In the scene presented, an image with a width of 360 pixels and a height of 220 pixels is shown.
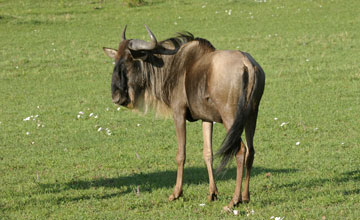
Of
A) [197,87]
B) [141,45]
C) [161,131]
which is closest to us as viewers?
[197,87]

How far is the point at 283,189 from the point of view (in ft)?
24.8

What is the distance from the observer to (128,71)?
7.76 meters

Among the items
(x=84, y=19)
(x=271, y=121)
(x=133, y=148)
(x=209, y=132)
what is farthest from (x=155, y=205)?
(x=84, y=19)

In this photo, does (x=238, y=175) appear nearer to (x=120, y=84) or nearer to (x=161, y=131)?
(x=120, y=84)

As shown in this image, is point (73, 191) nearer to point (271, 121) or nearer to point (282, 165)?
point (282, 165)

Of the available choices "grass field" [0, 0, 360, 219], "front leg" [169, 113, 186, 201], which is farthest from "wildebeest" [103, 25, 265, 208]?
"grass field" [0, 0, 360, 219]

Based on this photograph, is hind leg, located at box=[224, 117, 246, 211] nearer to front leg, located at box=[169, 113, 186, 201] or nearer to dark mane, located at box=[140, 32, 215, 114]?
front leg, located at box=[169, 113, 186, 201]

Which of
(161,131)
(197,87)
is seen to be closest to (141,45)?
(197,87)

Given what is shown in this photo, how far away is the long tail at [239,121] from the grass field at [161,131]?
2.22 ft

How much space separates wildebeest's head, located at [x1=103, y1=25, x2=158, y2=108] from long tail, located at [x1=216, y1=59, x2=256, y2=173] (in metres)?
1.45

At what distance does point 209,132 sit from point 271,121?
15.2 feet

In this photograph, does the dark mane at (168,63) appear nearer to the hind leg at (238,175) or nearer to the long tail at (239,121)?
the long tail at (239,121)

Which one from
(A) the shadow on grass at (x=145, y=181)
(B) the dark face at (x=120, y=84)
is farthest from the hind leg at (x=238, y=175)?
(B) the dark face at (x=120, y=84)

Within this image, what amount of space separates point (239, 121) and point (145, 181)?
7.78 feet
